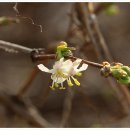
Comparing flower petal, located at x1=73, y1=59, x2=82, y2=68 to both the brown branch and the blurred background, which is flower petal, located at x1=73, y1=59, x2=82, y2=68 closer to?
the brown branch

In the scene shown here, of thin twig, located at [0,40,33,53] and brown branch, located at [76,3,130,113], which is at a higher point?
brown branch, located at [76,3,130,113]

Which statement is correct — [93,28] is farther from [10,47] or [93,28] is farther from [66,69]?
[66,69]

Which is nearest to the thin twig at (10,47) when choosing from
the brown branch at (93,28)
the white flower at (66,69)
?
the white flower at (66,69)

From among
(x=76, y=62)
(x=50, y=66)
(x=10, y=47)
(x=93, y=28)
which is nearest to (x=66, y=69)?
(x=76, y=62)

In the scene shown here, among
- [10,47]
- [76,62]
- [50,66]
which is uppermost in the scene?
[50,66]

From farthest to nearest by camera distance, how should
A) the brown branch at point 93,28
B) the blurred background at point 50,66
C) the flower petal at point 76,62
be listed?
the blurred background at point 50,66
the brown branch at point 93,28
the flower petal at point 76,62

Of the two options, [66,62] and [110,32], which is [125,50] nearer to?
[110,32]

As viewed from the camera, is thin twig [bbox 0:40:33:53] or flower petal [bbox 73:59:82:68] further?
thin twig [bbox 0:40:33:53]

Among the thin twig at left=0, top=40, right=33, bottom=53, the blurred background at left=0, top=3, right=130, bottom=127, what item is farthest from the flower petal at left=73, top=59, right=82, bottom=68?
the blurred background at left=0, top=3, right=130, bottom=127

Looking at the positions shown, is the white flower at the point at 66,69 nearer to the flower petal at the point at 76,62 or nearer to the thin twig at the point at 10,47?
the flower petal at the point at 76,62

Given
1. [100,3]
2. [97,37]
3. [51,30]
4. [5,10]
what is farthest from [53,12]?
[97,37]

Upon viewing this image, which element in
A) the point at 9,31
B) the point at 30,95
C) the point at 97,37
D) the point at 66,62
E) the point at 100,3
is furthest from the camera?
the point at 9,31
